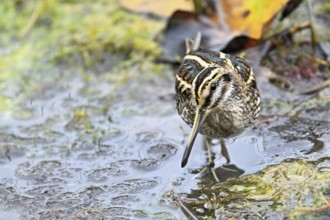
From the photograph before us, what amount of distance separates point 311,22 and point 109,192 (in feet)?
8.30

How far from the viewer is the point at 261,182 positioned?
4.56 m

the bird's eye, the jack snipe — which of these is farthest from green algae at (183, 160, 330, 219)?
the bird's eye

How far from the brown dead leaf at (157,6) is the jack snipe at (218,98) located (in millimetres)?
1669

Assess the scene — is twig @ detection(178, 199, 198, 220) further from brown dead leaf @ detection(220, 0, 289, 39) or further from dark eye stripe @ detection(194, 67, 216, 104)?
brown dead leaf @ detection(220, 0, 289, 39)

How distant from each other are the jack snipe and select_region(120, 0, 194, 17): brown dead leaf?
5.48 ft

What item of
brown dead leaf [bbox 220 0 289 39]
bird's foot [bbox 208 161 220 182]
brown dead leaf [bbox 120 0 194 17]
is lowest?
bird's foot [bbox 208 161 220 182]

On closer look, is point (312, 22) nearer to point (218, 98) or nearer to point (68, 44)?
point (218, 98)

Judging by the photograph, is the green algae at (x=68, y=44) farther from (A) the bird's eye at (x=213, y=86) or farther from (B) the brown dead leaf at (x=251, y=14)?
(A) the bird's eye at (x=213, y=86)

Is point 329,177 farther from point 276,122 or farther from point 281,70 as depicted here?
point 281,70

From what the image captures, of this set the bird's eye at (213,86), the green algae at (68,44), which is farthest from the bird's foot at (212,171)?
A: the green algae at (68,44)

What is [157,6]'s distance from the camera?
6734 mm

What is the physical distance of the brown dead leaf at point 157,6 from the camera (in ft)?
21.9

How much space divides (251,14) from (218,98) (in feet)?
5.56

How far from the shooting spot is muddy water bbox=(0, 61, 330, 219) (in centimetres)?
470
